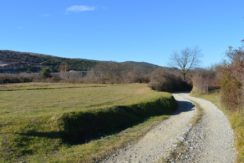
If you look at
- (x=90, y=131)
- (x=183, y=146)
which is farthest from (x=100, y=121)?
(x=183, y=146)

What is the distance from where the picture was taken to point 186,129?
30.8m

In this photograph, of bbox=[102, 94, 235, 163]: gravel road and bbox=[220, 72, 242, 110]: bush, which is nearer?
bbox=[102, 94, 235, 163]: gravel road

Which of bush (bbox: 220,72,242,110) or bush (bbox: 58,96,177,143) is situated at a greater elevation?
bush (bbox: 220,72,242,110)

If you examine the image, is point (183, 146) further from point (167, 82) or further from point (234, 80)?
point (167, 82)

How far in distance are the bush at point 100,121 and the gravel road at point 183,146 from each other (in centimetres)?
345

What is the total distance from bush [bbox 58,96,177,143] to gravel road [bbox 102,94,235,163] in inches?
136

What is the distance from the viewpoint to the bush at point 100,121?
27.6 metres

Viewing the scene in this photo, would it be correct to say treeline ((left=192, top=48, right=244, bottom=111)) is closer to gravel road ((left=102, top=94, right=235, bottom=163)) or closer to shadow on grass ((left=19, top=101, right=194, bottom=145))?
gravel road ((left=102, top=94, right=235, bottom=163))

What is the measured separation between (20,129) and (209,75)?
74.8 meters

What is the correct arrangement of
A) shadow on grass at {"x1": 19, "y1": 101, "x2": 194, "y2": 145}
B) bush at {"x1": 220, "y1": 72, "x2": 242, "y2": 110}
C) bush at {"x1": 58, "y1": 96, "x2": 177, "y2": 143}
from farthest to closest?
bush at {"x1": 220, "y1": 72, "x2": 242, "y2": 110} → bush at {"x1": 58, "y1": 96, "x2": 177, "y2": 143} → shadow on grass at {"x1": 19, "y1": 101, "x2": 194, "y2": 145}

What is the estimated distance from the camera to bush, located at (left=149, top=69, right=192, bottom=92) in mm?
99812

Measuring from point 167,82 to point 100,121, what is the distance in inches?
2847

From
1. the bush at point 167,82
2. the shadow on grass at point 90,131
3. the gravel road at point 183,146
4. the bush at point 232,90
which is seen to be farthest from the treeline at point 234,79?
the bush at point 167,82

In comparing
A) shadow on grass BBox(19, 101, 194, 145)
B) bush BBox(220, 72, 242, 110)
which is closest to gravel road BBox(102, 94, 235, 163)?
bush BBox(220, 72, 242, 110)
